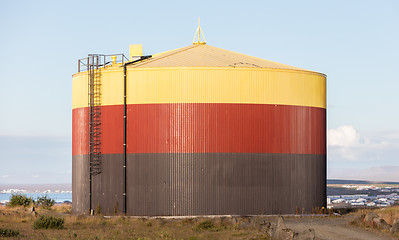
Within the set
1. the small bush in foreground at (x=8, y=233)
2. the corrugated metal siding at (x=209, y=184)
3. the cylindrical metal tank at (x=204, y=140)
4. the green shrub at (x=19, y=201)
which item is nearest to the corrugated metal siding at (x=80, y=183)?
the cylindrical metal tank at (x=204, y=140)

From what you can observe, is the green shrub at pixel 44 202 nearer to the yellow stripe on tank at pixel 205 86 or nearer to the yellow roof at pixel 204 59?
the yellow stripe on tank at pixel 205 86

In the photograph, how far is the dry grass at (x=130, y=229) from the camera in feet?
110

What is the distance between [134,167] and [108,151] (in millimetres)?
2215

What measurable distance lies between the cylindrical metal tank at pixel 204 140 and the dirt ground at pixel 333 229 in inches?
132

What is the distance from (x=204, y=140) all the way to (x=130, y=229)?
9.61m

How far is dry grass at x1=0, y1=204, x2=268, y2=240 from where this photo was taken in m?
33.4

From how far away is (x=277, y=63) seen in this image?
5088cm

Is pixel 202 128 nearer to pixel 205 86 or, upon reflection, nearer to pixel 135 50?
pixel 205 86

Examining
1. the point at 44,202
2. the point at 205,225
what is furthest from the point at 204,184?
the point at 44,202

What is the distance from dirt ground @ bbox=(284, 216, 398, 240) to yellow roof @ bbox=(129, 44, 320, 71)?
10.8 metres

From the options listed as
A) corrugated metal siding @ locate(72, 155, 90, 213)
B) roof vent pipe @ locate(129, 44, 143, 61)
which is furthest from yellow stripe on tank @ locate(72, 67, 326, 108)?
roof vent pipe @ locate(129, 44, 143, 61)

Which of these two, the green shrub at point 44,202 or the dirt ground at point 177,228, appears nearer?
the dirt ground at point 177,228

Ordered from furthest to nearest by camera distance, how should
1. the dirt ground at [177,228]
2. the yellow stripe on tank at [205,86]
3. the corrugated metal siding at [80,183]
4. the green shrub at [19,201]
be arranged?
the green shrub at [19,201] → the corrugated metal siding at [80,183] → the yellow stripe on tank at [205,86] → the dirt ground at [177,228]

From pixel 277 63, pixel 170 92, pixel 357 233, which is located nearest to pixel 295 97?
pixel 277 63
